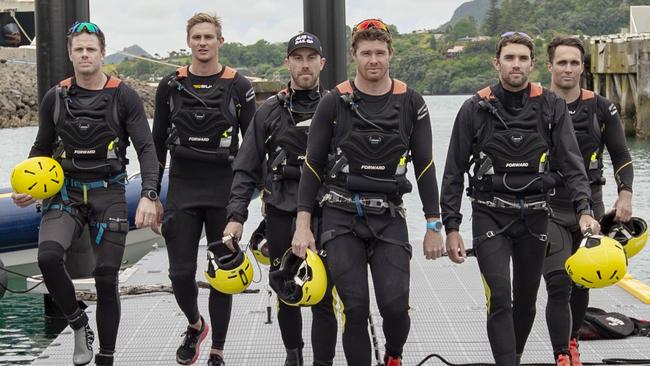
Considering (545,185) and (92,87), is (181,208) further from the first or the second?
(545,185)

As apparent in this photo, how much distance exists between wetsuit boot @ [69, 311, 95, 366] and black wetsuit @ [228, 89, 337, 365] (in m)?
1.10

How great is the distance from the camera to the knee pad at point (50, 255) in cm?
595

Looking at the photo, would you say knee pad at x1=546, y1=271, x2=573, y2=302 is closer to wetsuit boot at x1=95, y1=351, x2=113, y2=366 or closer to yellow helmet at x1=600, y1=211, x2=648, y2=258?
yellow helmet at x1=600, y1=211, x2=648, y2=258

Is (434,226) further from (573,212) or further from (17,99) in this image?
(17,99)

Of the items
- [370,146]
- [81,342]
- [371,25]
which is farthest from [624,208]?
[81,342]

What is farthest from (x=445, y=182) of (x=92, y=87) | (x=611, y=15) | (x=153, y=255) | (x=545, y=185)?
(x=611, y=15)

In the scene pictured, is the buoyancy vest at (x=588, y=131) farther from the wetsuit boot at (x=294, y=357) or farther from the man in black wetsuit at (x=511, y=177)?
the wetsuit boot at (x=294, y=357)

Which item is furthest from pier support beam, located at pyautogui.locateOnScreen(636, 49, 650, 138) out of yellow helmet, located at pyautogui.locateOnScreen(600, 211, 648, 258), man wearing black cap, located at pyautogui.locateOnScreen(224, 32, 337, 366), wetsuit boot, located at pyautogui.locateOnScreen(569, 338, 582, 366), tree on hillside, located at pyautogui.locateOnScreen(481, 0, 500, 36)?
tree on hillside, located at pyautogui.locateOnScreen(481, 0, 500, 36)

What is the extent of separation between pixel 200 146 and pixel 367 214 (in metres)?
1.37

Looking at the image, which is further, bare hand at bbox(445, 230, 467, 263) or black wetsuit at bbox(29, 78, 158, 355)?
black wetsuit at bbox(29, 78, 158, 355)

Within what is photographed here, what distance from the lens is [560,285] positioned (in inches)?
240

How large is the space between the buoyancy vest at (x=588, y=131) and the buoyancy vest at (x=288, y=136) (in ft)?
4.95

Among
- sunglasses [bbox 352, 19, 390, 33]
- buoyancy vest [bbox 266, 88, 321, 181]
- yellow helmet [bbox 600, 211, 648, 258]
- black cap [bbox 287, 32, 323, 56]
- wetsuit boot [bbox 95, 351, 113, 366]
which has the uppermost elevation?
sunglasses [bbox 352, 19, 390, 33]

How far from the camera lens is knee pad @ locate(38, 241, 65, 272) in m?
5.95
